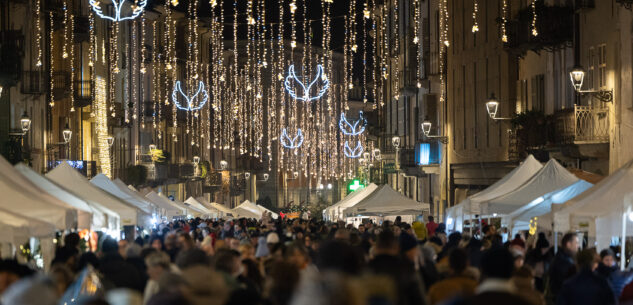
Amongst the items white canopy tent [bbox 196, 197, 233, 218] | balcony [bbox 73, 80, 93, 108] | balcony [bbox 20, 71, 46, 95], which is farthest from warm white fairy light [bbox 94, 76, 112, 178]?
balcony [bbox 20, 71, 46, 95]

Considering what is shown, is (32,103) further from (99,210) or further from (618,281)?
(618,281)

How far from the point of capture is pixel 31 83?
129 feet

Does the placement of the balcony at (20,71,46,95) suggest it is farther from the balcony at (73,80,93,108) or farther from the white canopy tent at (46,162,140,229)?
the white canopy tent at (46,162,140,229)

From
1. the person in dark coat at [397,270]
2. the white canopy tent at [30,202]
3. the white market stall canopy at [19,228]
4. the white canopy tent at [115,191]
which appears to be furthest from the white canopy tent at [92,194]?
the person in dark coat at [397,270]

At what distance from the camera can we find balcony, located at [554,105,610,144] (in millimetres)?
26953

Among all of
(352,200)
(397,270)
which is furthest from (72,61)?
(397,270)

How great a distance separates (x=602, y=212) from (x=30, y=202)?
25.2 ft

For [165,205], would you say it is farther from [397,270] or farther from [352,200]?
[397,270]

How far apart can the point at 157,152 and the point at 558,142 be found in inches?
1322

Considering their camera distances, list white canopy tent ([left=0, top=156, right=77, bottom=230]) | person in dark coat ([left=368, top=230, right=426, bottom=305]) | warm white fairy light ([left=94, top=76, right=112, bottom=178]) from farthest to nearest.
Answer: warm white fairy light ([left=94, top=76, right=112, bottom=178]) → white canopy tent ([left=0, top=156, right=77, bottom=230]) → person in dark coat ([left=368, top=230, right=426, bottom=305])

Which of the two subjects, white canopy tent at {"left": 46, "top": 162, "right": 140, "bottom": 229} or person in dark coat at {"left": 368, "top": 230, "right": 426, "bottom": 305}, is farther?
white canopy tent at {"left": 46, "top": 162, "right": 140, "bottom": 229}

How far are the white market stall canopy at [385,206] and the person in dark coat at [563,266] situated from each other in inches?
822

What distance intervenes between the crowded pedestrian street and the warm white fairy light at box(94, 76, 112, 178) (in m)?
0.13

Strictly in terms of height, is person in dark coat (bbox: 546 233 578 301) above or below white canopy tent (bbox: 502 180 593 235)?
below
